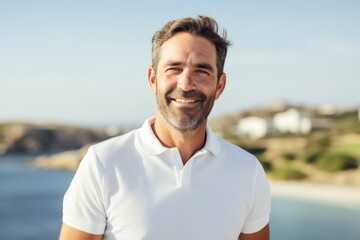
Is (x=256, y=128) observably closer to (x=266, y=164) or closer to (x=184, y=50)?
(x=266, y=164)

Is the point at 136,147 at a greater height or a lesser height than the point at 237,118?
greater

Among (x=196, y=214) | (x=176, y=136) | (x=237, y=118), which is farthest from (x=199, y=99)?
Result: (x=237, y=118)

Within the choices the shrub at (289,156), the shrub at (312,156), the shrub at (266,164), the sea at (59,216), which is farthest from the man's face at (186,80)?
the shrub at (289,156)

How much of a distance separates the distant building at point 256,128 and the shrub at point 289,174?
13.7 meters

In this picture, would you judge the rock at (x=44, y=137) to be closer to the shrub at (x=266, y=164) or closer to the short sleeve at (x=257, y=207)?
the shrub at (x=266, y=164)

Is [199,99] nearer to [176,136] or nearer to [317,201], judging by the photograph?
[176,136]

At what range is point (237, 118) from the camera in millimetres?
61594

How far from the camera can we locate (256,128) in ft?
136

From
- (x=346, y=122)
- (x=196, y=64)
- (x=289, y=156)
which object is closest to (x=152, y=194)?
(x=196, y=64)

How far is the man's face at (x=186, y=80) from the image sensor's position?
6.30ft

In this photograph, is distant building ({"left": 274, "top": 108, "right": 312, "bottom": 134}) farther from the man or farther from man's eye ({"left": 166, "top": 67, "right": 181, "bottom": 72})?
man's eye ({"left": 166, "top": 67, "right": 181, "bottom": 72})

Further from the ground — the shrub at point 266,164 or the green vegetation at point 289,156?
the shrub at point 266,164

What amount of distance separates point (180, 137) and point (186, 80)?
0.75ft

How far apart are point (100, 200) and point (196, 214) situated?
348 mm
